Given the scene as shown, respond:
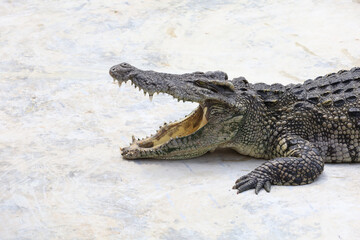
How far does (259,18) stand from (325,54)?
169cm

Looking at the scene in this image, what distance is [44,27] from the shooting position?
935 centimetres

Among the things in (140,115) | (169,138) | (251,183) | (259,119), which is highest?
(259,119)

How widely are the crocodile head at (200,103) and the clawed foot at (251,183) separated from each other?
636mm

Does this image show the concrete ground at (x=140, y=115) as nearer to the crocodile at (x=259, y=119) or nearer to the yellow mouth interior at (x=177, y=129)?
the crocodile at (x=259, y=119)

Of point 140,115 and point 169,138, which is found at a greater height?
point 169,138

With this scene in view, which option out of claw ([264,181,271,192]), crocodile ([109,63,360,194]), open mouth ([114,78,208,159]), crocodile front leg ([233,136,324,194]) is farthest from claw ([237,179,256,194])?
open mouth ([114,78,208,159])

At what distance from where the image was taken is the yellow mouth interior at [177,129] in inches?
216

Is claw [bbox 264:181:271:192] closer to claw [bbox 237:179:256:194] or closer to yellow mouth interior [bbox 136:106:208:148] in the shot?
claw [bbox 237:179:256:194]

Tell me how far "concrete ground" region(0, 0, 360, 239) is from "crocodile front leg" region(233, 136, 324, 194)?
0.09 m

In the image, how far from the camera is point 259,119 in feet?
17.5

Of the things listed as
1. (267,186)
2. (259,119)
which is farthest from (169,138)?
(267,186)

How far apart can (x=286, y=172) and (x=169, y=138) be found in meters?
1.26

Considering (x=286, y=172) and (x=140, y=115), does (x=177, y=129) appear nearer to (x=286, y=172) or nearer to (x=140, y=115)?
(x=140, y=115)

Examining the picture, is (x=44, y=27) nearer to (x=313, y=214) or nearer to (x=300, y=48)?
(x=300, y=48)
